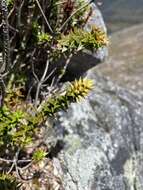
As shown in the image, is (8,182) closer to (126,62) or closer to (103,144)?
(103,144)

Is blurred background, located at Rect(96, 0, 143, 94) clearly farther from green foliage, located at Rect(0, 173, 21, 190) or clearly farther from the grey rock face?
green foliage, located at Rect(0, 173, 21, 190)

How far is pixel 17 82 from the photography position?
839 centimetres

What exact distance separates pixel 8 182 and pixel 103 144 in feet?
8.69

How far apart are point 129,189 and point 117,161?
56 cm

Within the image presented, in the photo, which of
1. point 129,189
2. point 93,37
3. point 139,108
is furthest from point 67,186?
point 139,108

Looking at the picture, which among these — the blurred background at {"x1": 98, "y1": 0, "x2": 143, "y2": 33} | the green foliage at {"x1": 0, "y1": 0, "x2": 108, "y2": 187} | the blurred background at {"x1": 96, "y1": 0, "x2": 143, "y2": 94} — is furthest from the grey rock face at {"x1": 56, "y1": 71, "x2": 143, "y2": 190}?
the blurred background at {"x1": 98, "y1": 0, "x2": 143, "y2": 33}

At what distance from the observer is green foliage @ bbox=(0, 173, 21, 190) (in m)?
7.02

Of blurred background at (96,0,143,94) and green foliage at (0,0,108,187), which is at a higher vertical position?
green foliage at (0,0,108,187)

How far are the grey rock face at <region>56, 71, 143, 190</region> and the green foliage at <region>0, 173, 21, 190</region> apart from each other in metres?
1.03

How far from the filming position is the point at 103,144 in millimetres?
9344

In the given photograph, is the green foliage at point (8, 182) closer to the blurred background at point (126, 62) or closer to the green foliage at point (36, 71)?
the green foliage at point (36, 71)

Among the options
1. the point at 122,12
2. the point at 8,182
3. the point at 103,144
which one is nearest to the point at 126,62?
the point at 103,144

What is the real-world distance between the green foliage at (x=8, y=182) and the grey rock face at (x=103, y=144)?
3.39 feet

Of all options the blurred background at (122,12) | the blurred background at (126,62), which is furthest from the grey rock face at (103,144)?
the blurred background at (122,12)
